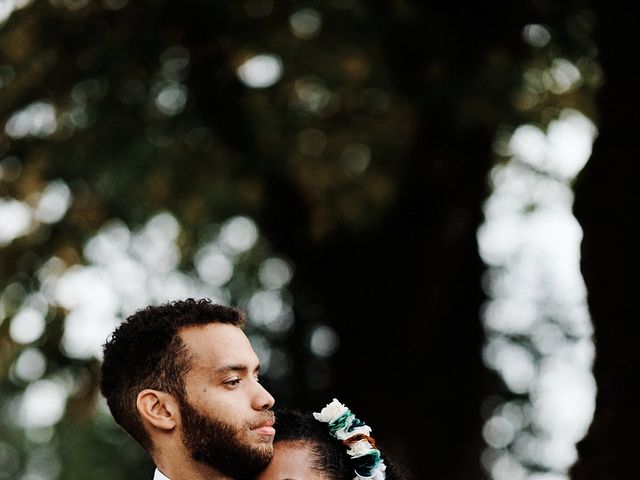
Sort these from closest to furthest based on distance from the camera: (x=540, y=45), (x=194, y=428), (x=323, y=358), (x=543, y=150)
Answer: (x=194, y=428) → (x=540, y=45) → (x=543, y=150) → (x=323, y=358)

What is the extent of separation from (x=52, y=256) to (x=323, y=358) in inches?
120

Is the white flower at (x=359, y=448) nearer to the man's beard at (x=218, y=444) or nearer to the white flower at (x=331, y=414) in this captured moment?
the white flower at (x=331, y=414)

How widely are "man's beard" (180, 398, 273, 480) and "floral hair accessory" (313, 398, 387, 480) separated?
478mm

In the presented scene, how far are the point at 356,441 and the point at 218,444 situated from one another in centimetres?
65

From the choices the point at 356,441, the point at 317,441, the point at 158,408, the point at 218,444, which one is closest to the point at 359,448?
the point at 356,441

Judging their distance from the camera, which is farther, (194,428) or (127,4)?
(127,4)

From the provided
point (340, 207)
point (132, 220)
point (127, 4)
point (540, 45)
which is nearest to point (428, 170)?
point (340, 207)

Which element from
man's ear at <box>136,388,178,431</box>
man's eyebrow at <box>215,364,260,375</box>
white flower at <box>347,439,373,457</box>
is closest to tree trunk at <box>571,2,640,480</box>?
white flower at <box>347,439,373,457</box>

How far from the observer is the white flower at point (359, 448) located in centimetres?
405

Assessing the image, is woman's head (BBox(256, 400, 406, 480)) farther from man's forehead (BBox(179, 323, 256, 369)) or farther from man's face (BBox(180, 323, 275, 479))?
man's forehead (BBox(179, 323, 256, 369))

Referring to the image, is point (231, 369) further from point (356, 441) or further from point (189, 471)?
point (356, 441)

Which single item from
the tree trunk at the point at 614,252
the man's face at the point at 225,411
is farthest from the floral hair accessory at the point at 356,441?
the tree trunk at the point at 614,252

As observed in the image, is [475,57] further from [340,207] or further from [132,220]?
[132,220]

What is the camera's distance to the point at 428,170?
9453 millimetres
